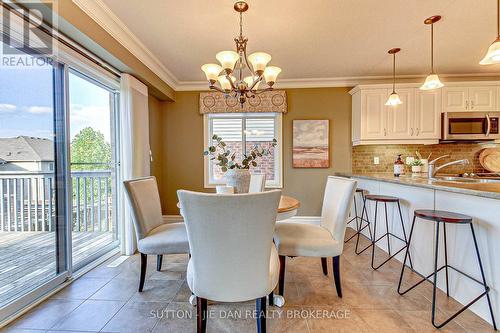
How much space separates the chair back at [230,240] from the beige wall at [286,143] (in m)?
2.75

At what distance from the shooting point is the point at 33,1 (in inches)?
63.0

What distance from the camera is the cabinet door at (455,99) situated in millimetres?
3436

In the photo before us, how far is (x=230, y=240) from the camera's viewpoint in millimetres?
1198

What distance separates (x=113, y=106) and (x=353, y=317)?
335 cm

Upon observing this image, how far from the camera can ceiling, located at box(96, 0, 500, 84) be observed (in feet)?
6.66

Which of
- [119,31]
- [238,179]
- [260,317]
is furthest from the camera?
[119,31]

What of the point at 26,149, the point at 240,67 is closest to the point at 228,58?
the point at 240,67

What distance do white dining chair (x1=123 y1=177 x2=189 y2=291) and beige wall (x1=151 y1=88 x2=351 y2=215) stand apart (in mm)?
1725

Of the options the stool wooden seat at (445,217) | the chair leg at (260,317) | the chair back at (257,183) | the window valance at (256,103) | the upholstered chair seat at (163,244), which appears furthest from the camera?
the window valance at (256,103)

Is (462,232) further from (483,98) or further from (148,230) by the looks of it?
(483,98)

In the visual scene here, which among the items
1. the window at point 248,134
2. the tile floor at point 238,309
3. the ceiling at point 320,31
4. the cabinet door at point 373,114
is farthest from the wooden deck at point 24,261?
the cabinet door at point 373,114

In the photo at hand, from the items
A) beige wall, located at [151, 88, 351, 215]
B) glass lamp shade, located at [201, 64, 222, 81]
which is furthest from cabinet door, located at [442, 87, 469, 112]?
glass lamp shade, located at [201, 64, 222, 81]

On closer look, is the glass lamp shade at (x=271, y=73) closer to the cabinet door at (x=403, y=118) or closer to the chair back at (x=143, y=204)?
the chair back at (x=143, y=204)

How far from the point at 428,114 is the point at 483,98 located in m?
0.77
